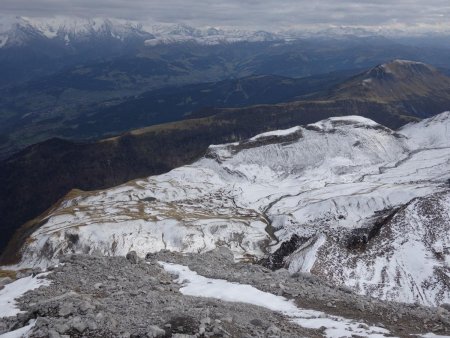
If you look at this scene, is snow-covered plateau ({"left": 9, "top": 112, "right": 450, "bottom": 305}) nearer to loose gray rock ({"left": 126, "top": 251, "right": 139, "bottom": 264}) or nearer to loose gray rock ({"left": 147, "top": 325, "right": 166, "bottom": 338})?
loose gray rock ({"left": 126, "top": 251, "right": 139, "bottom": 264})

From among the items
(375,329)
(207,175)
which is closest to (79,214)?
(207,175)

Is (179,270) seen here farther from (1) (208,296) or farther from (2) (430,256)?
(2) (430,256)

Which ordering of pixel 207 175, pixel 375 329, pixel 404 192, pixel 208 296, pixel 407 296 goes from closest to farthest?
1. pixel 375 329
2. pixel 208 296
3. pixel 407 296
4. pixel 404 192
5. pixel 207 175

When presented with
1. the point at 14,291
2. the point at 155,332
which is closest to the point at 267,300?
the point at 155,332

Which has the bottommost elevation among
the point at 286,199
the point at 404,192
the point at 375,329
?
the point at 286,199

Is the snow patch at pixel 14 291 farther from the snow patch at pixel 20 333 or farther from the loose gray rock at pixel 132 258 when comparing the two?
the loose gray rock at pixel 132 258

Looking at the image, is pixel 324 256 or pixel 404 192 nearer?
pixel 324 256

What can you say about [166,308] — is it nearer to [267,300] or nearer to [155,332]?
[155,332]
